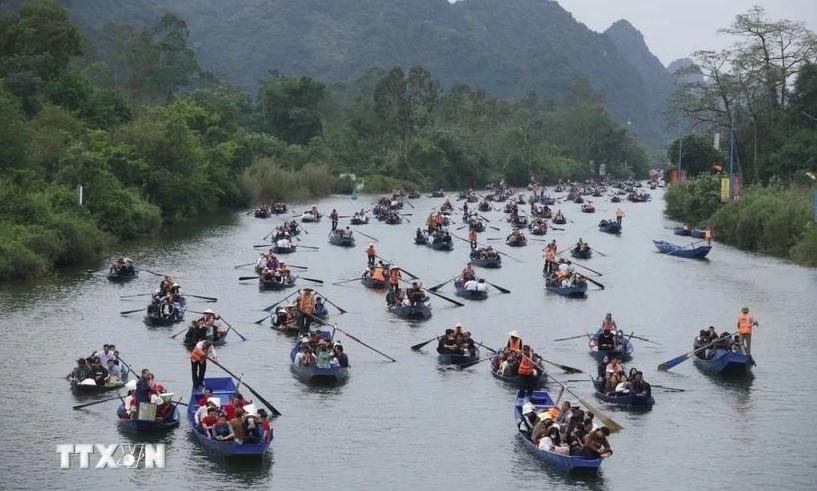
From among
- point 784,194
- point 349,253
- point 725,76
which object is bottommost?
point 349,253

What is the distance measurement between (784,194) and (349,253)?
29033 millimetres

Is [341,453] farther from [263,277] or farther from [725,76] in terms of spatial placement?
[725,76]


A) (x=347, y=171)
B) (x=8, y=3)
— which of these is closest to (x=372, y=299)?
(x=347, y=171)

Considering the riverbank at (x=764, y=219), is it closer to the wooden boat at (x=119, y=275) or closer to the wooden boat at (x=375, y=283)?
the wooden boat at (x=375, y=283)

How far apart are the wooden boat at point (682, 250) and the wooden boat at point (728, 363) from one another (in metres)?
33.7

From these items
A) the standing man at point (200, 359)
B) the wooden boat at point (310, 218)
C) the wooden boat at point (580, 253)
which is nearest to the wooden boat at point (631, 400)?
the standing man at point (200, 359)

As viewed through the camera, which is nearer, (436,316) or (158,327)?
(158,327)

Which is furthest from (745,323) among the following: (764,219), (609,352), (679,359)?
(764,219)

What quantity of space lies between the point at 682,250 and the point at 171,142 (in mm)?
38151

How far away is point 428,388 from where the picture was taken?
37125 mm

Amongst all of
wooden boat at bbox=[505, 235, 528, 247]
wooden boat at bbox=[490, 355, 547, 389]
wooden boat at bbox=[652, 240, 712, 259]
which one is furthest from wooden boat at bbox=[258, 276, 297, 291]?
wooden boat at bbox=[652, 240, 712, 259]

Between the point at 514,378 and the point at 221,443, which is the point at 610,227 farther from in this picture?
the point at 221,443

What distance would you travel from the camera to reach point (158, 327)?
46.0 m

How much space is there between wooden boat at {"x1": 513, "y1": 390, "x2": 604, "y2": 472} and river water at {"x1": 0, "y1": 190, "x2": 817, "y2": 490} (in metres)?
0.34
